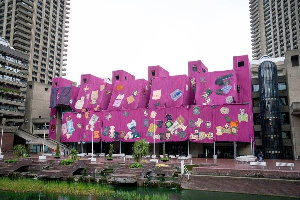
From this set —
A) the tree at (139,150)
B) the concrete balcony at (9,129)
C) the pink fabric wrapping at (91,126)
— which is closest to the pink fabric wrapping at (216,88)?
the pink fabric wrapping at (91,126)

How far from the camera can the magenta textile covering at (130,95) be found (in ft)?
181

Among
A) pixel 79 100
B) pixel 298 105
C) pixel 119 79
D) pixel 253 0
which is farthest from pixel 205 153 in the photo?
pixel 253 0

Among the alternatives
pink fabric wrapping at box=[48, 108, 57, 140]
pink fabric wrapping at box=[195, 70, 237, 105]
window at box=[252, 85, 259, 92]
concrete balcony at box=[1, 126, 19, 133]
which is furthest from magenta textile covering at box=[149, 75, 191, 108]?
concrete balcony at box=[1, 126, 19, 133]

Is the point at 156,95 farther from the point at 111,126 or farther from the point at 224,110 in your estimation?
the point at 224,110

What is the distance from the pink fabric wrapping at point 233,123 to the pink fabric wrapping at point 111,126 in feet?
60.5

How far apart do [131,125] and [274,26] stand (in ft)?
221

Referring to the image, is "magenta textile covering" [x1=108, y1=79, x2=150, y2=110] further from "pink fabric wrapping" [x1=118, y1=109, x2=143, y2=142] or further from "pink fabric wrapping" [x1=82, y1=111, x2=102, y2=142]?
"pink fabric wrapping" [x1=82, y1=111, x2=102, y2=142]

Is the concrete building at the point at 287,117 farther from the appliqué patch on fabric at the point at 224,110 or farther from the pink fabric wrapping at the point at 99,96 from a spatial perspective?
the pink fabric wrapping at the point at 99,96

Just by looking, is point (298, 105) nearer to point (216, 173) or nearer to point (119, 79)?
point (216, 173)

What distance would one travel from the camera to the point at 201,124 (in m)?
47.8

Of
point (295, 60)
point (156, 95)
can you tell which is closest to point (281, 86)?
point (295, 60)

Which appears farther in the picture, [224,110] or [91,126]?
[91,126]

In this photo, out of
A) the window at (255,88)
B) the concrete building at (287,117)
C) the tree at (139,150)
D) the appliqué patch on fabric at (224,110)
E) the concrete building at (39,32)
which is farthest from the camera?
the concrete building at (39,32)

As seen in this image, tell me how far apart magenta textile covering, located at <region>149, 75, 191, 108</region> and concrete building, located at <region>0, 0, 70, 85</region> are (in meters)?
44.5
